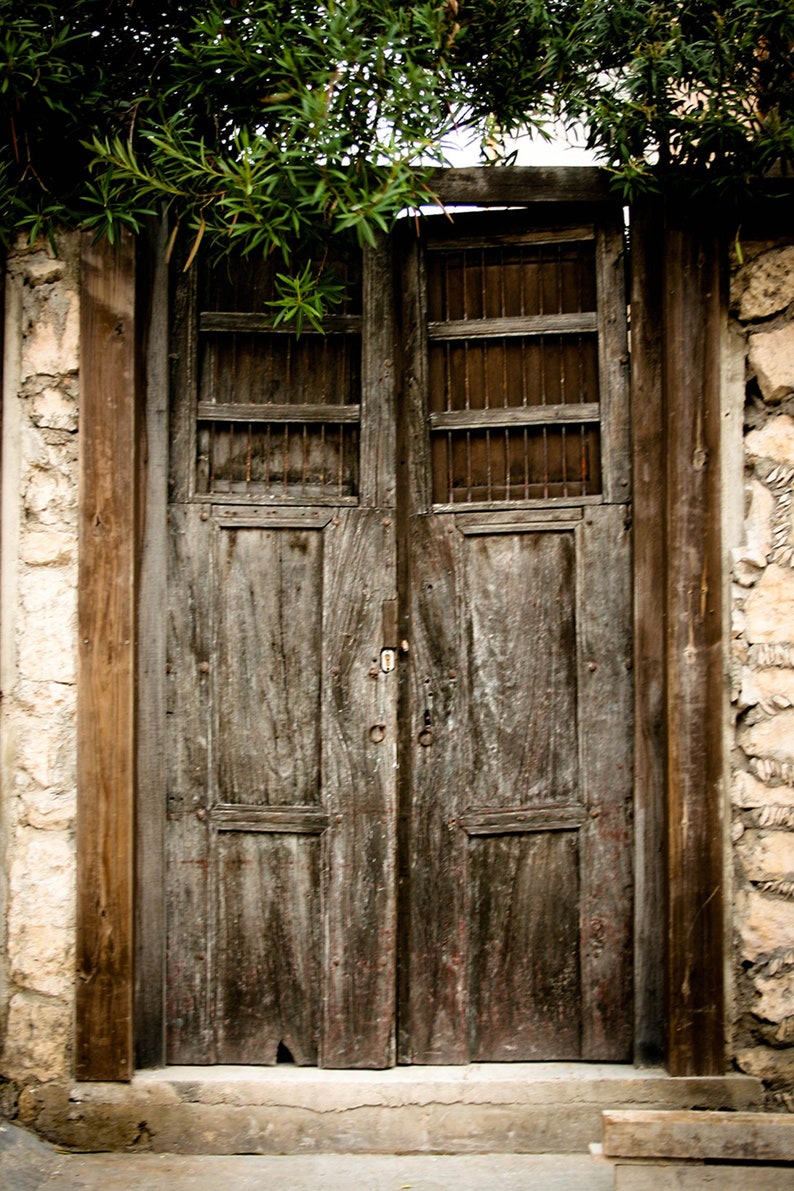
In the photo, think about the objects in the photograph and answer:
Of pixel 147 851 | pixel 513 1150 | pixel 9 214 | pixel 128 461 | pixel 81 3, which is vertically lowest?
pixel 513 1150

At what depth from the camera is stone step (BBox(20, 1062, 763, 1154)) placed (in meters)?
2.77

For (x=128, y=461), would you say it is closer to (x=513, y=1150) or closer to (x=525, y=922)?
(x=525, y=922)

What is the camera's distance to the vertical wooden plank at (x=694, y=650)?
2.75 meters

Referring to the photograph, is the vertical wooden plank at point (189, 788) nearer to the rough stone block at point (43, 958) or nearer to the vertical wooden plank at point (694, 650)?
the rough stone block at point (43, 958)

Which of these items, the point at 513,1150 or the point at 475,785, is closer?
the point at 513,1150

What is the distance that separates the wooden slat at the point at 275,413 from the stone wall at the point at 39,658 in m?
0.39

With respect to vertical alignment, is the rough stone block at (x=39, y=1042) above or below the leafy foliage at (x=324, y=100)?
below

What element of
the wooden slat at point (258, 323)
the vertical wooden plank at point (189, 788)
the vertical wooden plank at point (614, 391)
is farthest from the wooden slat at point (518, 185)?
the vertical wooden plank at point (189, 788)

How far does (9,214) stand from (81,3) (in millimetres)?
568

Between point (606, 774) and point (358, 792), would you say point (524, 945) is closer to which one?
point (606, 774)

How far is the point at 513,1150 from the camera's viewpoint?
2762mm

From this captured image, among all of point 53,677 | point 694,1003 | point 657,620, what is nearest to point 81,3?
point 53,677

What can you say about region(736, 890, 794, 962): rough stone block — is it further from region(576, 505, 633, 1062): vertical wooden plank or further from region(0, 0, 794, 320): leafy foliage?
region(0, 0, 794, 320): leafy foliage

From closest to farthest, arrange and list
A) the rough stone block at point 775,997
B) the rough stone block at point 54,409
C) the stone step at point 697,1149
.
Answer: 1. the stone step at point 697,1149
2. the rough stone block at point 775,997
3. the rough stone block at point 54,409
